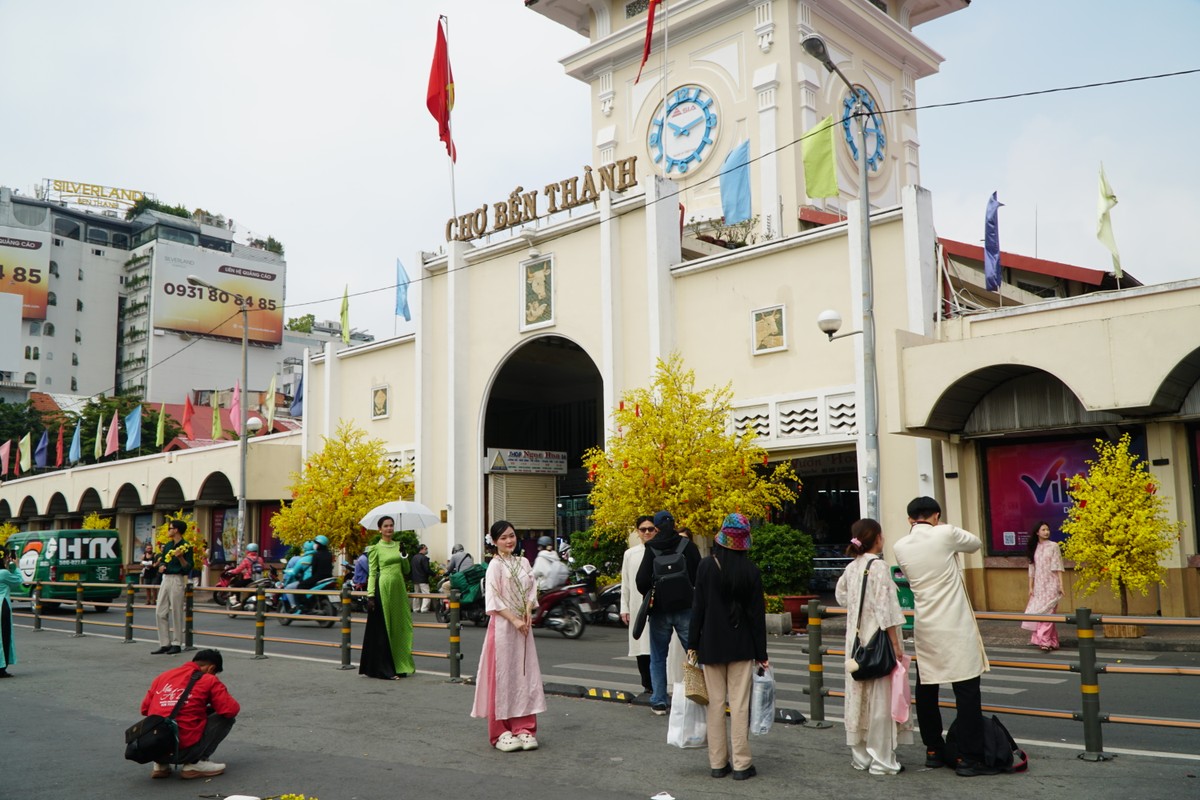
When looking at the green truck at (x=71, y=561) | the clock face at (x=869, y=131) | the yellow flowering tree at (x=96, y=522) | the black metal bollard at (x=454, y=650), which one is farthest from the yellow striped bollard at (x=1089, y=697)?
the yellow flowering tree at (x=96, y=522)

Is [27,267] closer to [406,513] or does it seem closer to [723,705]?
[406,513]

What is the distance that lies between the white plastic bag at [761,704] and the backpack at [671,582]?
5.37 feet

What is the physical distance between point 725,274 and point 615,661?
10619 millimetres

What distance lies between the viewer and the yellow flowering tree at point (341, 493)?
2684 centimetres

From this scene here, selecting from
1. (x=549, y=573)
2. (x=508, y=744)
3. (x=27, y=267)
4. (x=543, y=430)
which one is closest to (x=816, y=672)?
(x=508, y=744)

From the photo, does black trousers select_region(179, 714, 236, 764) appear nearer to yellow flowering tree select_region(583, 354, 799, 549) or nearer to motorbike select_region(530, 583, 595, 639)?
motorbike select_region(530, 583, 595, 639)

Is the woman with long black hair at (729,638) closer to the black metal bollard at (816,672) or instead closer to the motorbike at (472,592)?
the black metal bollard at (816,672)

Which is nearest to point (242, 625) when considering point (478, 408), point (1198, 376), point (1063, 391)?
point (478, 408)

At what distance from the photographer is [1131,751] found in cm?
730

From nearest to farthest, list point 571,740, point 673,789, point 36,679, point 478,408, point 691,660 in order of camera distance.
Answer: point 673,789 → point 691,660 → point 571,740 → point 36,679 → point 478,408

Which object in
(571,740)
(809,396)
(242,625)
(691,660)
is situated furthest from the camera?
(242,625)

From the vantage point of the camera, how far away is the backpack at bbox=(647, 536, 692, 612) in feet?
29.4

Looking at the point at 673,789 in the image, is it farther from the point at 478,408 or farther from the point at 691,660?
the point at 478,408

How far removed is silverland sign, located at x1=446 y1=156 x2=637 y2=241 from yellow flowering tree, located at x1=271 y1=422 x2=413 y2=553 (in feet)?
21.4
